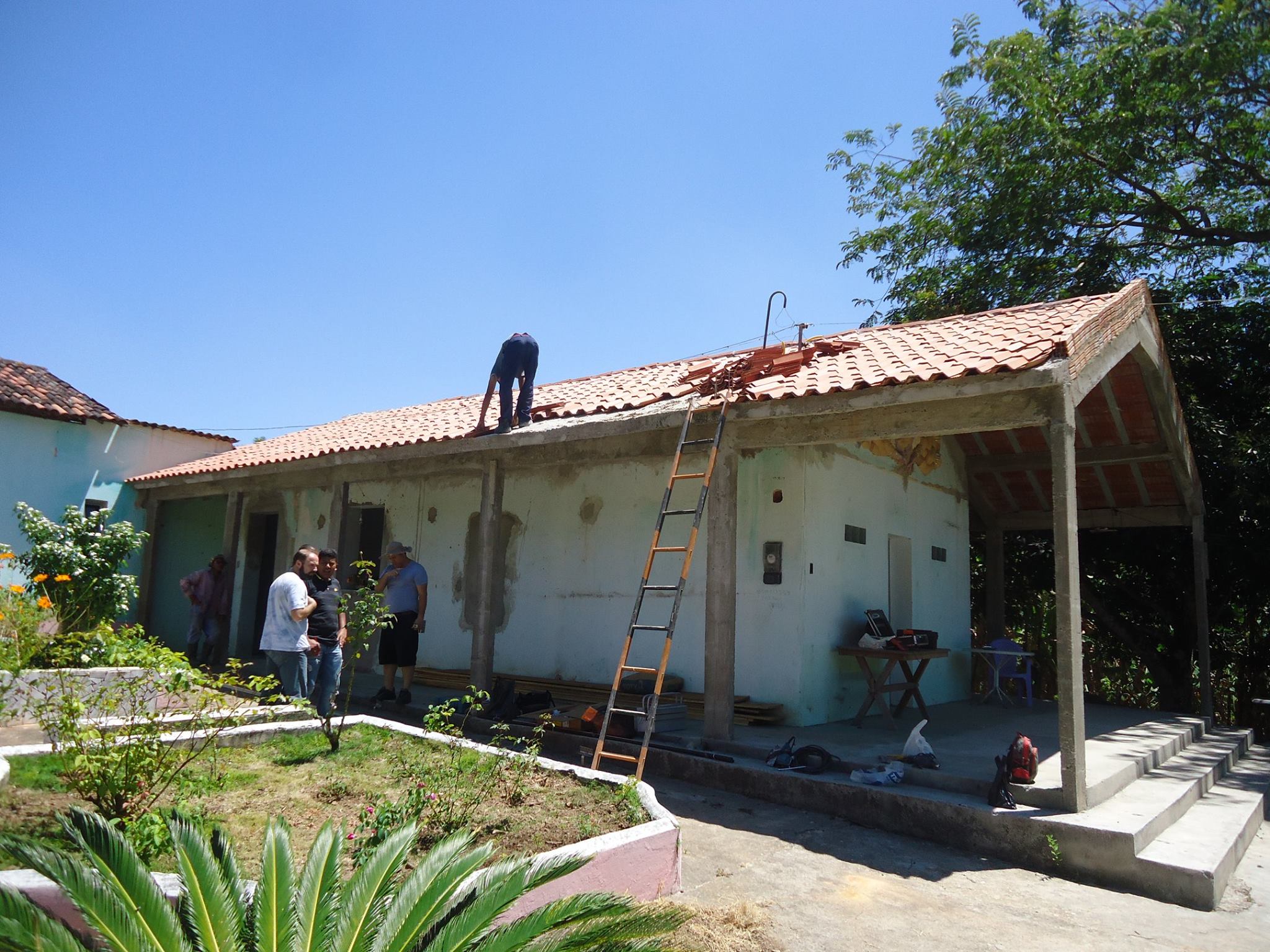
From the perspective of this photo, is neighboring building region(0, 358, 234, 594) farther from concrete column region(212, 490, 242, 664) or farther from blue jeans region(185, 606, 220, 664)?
blue jeans region(185, 606, 220, 664)

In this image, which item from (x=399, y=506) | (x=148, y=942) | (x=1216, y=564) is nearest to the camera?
(x=148, y=942)

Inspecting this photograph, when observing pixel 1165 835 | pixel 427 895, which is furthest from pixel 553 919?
pixel 1165 835

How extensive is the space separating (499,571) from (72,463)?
8.07 meters

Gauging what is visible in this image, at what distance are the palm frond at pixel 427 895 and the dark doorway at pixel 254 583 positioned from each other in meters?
11.5

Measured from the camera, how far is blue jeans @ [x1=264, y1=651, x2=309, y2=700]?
678cm

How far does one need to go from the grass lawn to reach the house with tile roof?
2550 millimetres

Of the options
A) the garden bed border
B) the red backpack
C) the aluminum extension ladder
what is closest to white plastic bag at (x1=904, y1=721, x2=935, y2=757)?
the red backpack

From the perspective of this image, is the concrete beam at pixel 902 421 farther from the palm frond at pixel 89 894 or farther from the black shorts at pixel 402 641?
the palm frond at pixel 89 894

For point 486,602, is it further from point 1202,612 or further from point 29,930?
point 1202,612

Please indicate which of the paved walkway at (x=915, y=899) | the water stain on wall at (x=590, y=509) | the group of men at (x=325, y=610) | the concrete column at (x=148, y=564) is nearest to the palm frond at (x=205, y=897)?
the paved walkway at (x=915, y=899)

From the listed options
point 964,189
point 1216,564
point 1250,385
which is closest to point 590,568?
point 1216,564

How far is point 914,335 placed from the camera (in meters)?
9.06

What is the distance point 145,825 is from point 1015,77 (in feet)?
60.3

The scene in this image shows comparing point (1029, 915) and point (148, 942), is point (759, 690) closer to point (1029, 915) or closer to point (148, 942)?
point (1029, 915)
